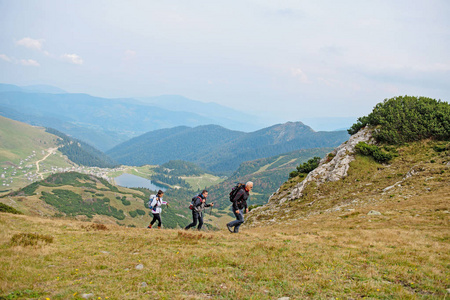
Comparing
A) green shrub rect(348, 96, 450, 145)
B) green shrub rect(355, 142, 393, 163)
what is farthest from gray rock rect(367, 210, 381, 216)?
green shrub rect(348, 96, 450, 145)

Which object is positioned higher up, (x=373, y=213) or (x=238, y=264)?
(x=373, y=213)

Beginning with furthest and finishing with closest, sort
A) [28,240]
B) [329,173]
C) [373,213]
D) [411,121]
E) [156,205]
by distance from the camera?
1. [411,121]
2. [329,173]
3. [373,213]
4. [156,205]
5. [28,240]

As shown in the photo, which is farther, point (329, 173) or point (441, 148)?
point (329, 173)

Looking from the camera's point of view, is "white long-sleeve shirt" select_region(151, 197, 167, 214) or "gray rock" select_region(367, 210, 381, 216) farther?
Result: "gray rock" select_region(367, 210, 381, 216)

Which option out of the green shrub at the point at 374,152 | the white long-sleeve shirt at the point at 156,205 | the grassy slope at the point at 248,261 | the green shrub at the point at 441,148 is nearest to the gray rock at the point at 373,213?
the grassy slope at the point at 248,261

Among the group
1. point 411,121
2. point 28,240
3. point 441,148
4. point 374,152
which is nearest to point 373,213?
point 374,152

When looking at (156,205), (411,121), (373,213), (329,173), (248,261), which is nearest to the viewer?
(248,261)

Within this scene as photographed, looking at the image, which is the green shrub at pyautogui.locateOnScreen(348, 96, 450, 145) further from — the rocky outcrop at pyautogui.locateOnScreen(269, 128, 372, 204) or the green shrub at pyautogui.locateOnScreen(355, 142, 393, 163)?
the green shrub at pyautogui.locateOnScreen(355, 142, 393, 163)

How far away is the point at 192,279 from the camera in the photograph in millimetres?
10812

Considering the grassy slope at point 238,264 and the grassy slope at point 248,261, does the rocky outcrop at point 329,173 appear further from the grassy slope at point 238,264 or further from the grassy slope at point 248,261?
the grassy slope at point 238,264

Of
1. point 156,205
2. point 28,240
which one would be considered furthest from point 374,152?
point 28,240

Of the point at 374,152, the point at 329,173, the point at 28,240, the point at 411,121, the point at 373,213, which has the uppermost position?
the point at 411,121

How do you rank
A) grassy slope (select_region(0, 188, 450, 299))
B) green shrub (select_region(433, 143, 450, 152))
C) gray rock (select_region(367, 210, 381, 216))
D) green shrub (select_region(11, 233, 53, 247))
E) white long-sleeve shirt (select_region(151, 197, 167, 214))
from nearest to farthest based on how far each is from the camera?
1. grassy slope (select_region(0, 188, 450, 299))
2. green shrub (select_region(11, 233, 53, 247))
3. white long-sleeve shirt (select_region(151, 197, 167, 214))
4. gray rock (select_region(367, 210, 381, 216))
5. green shrub (select_region(433, 143, 450, 152))

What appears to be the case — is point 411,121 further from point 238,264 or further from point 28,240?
point 28,240
